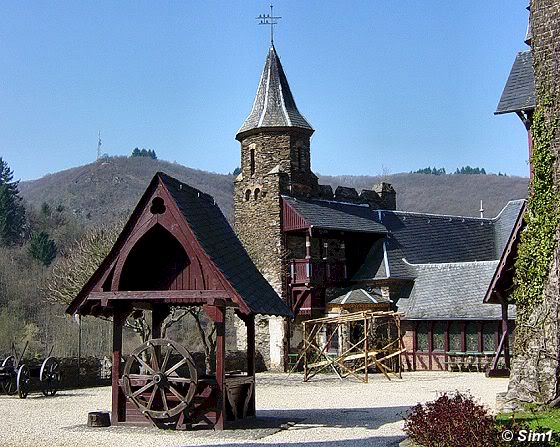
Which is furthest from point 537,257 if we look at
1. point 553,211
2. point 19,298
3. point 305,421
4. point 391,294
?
point 19,298

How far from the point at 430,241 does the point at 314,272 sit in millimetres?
7566

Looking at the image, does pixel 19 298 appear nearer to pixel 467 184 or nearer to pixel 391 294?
pixel 391 294

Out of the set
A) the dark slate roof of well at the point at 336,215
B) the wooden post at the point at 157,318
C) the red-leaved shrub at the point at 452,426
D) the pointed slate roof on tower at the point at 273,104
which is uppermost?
the pointed slate roof on tower at the point at 273,104

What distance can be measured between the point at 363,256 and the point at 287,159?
224 inches

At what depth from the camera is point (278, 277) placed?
35.7 metres

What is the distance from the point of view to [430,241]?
1556 inches

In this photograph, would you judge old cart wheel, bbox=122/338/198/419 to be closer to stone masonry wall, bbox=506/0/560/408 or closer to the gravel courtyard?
the gravel courtyard

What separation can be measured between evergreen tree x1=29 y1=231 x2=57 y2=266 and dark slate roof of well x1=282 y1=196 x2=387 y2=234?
33.1 meters

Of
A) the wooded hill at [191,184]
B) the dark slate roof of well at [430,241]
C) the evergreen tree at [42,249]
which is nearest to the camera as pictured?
the dark slate roof of well at [430,241]

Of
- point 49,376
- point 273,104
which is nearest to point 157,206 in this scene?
point 49,376

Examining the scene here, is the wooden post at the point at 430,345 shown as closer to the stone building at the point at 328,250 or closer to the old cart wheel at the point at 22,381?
the stone building at the point at 328,250

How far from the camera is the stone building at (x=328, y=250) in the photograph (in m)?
33.3

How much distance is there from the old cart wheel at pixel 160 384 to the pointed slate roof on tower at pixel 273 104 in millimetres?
24077

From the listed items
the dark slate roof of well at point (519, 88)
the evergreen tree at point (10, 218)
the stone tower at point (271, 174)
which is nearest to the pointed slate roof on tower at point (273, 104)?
the stone tower at point (271, 174)
